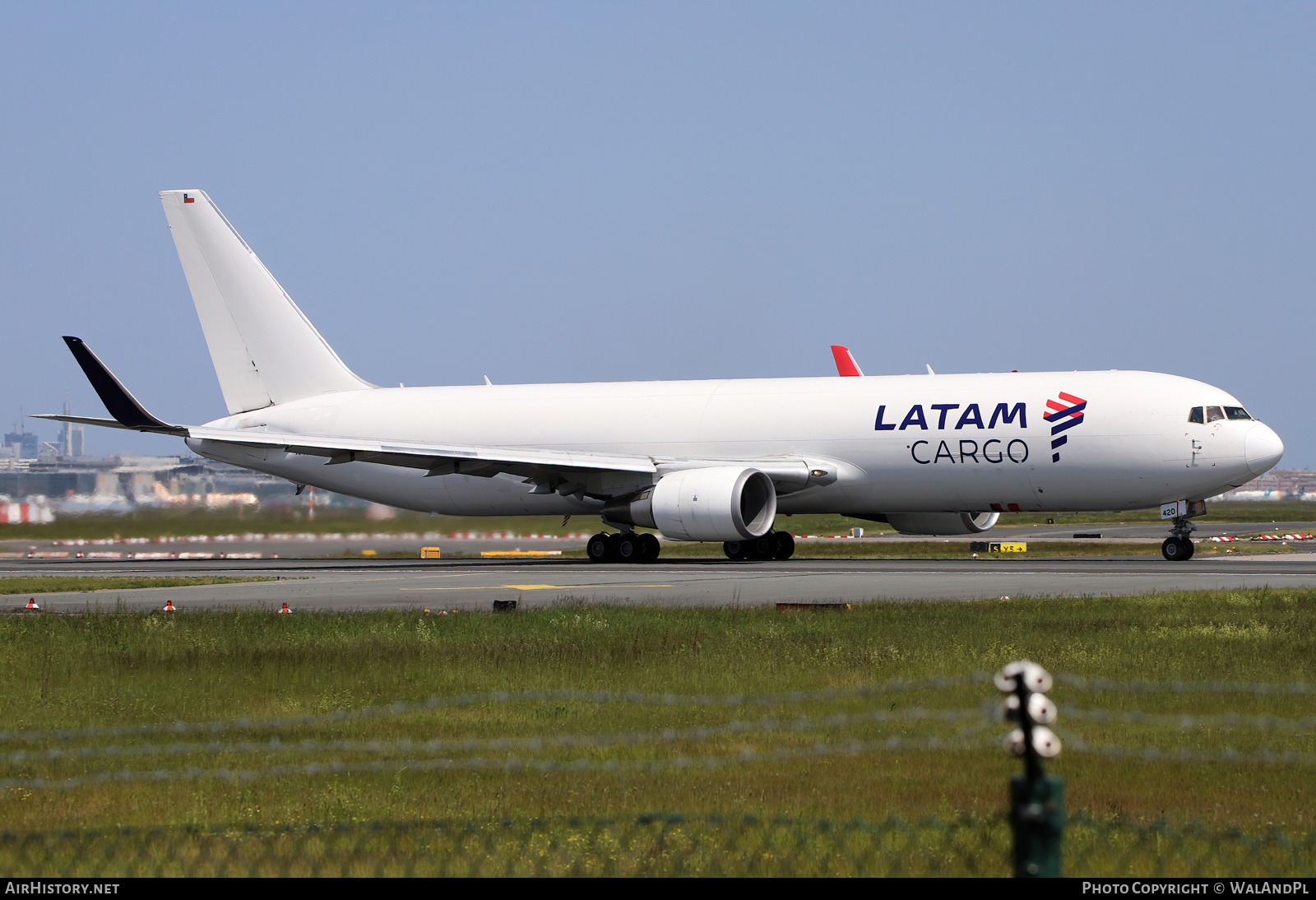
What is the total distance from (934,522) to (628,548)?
8213 mm

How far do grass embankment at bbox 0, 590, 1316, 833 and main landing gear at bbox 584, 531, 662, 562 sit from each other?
1710 centimetres

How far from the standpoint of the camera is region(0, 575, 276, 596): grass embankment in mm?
27328

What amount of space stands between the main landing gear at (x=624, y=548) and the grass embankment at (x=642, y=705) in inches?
Answer: 673

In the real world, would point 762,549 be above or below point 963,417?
below

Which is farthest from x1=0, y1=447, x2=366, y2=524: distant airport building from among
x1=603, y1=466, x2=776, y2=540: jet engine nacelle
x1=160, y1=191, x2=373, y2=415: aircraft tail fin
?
x1=603, y1=466, x2=776, y2=540: jet engine nacelle

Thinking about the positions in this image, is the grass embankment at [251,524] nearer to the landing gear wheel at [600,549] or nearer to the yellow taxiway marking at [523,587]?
the landing gear wheel at [600,549]

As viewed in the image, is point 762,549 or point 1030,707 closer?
point 1030,707

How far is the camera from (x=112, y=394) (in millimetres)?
35250

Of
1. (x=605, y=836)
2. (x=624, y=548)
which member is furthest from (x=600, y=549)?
(x=605, y=836)

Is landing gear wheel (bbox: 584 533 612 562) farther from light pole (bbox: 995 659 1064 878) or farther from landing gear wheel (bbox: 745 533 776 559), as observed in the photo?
light pole (bbox: 995 659 1064 878)

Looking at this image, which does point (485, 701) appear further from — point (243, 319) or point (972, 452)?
point (243, 319)

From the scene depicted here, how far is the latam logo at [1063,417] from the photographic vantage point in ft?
104

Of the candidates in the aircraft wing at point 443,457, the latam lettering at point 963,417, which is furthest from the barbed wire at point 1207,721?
the aircraft wing at point 443,457

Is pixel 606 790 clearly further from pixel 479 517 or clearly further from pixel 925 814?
pixel 479 517
